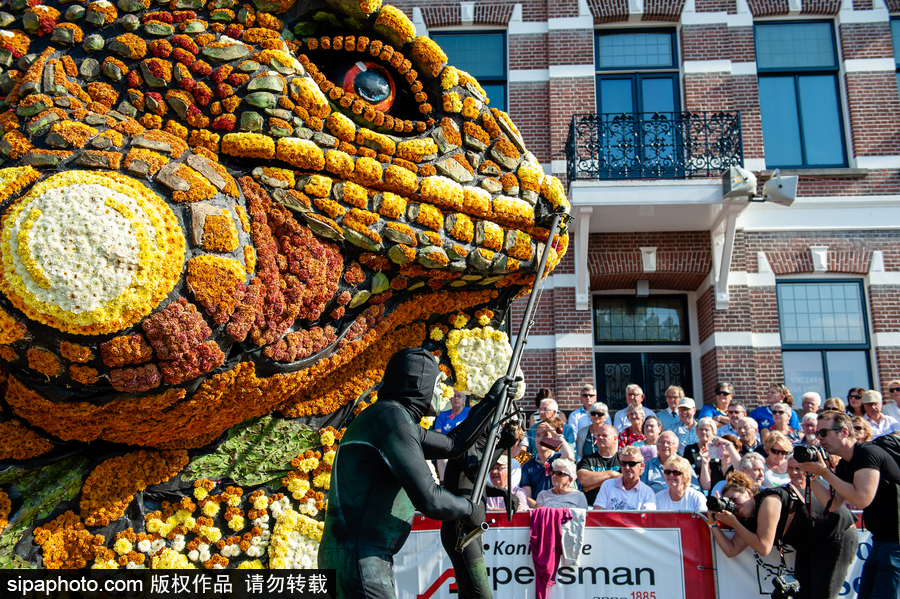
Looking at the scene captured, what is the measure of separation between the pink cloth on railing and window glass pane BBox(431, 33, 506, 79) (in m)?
9.16

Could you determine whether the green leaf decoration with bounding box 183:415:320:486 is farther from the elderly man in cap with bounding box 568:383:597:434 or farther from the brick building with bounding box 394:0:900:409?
the brick building with bounding box 394:0:900:409

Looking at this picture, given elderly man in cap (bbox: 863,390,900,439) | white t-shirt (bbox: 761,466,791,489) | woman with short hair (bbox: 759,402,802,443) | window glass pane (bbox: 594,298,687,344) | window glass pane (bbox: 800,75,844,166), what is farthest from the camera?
window glass pane (bbox: 800,75,844,166)

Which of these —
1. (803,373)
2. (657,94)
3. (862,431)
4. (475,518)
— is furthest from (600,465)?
(657,94)

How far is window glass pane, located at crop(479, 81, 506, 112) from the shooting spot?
45.3 feet

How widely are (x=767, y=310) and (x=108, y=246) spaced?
10849 millimetres

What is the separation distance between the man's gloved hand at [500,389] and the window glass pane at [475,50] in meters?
10.5

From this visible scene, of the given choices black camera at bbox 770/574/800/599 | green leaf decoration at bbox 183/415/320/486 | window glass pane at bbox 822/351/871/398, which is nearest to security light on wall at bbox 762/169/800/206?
window glass pane at bbox 822/351/871/398

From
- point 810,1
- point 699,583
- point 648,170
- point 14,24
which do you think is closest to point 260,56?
point 14,24

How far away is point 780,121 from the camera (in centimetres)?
1369

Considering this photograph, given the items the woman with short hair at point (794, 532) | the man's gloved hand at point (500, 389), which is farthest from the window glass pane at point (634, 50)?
the man's gloved hand at point (500, 389)

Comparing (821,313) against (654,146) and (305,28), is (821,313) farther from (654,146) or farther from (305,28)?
(305,28)

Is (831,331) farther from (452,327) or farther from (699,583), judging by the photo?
(452,327)

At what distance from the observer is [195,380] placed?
13.1 ft

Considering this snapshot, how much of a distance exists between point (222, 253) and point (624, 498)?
431cm
